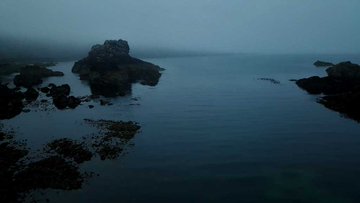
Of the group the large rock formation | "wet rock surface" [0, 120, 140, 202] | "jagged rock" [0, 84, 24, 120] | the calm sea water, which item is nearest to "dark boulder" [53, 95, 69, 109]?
the calm sea water

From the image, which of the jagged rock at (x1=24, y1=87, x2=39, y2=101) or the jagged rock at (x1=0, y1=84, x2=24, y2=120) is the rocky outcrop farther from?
the jagged rock at (x1=0, y1=84, x2=24, y2=120)

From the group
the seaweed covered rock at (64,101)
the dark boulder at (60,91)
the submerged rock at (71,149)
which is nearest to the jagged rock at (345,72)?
the seaweed covered rock at (64,101)

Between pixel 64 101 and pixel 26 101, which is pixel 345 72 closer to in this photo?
pixel 64 101

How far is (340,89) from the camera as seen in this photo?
9869 centimetres

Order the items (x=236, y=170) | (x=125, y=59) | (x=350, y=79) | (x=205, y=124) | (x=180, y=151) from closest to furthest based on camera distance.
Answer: (x=236, y=170) < (x=180, y=151) < (x=205, y=124) < (x=350, y=79) < (x=125, y=59)

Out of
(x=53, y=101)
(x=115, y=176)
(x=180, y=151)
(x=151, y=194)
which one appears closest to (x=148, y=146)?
(x=180, y=151)

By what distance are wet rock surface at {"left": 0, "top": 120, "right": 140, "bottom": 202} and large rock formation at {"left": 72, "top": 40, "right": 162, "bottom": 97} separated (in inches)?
1839

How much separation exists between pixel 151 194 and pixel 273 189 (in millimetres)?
13181

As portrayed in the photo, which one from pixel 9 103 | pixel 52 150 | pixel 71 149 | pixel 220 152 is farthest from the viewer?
pixel 9 103

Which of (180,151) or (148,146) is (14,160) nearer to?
(148,146)

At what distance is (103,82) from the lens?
118 metres

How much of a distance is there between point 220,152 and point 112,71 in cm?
8805

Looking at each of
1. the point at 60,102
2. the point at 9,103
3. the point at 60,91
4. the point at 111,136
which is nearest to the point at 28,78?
the point at 60,91

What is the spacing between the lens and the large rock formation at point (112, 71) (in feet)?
376
